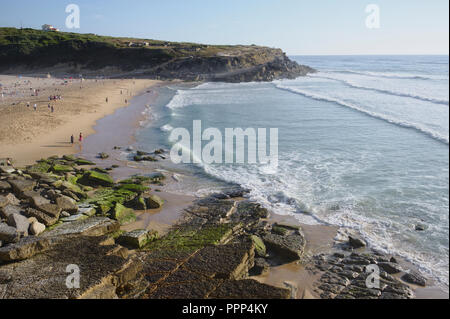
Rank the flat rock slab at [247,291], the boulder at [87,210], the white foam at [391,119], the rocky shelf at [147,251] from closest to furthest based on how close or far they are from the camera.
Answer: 1. the flat rock slab at [247,291]
2. the rocky shelf at [147,251]
3. the boulder at [87,210]
4. the white foam at [391,119]

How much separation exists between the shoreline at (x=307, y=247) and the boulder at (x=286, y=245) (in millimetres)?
293

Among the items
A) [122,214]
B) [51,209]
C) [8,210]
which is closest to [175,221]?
[122,214]

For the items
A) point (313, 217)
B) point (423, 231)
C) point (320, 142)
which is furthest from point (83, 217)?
point (320, 142)

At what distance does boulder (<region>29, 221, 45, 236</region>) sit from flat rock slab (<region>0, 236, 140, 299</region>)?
156 centimetres

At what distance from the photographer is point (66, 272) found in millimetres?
7242

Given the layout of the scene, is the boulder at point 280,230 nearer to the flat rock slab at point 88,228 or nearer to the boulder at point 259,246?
the boulder at point 259,246

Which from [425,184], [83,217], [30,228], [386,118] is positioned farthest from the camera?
[386,118]

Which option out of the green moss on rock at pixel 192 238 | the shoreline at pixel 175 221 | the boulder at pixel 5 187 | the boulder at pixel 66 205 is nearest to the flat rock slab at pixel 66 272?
the green moss on rock at pixel 192 238

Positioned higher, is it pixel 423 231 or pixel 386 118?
pixel 386 118

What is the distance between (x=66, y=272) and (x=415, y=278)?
8973 mm

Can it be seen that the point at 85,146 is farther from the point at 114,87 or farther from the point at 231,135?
the point at 114,87

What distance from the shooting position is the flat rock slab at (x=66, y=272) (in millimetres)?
6613
